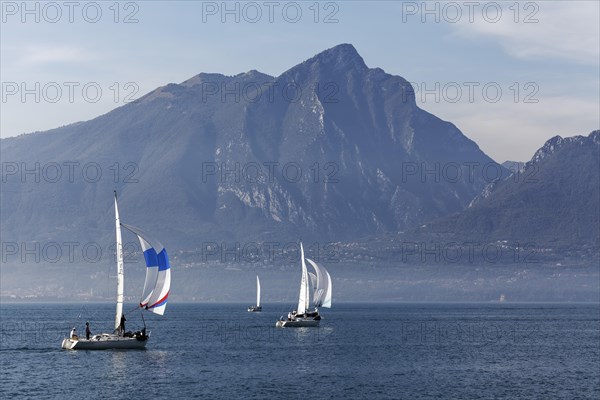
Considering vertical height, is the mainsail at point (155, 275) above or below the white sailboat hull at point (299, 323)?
above

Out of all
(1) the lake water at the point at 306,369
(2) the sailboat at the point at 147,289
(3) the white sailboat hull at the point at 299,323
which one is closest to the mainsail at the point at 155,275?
(2) the sailboat at the point at 147,289

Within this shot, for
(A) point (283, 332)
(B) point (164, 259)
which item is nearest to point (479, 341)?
(A) point (283, 332)

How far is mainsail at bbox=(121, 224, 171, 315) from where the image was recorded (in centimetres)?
12362

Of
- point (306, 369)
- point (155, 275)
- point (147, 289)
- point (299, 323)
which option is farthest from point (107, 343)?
point (299, 323)

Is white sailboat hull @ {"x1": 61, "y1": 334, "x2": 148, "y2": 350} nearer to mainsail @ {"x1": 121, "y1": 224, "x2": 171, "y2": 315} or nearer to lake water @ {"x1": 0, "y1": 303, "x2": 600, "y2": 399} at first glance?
lake water @ {"x1": 0, "y1": 303, "x2": 600, "y2": 399}

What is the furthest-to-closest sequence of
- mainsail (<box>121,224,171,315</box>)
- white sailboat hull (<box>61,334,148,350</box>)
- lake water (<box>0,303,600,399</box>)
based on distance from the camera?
white sailboat hull (<box>61,334,148,350</box>)
mainsail (<box>121,224,171,315</box>)
lake water (<box>0,303,600,399</box>)

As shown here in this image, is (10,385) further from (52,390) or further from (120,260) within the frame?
(120,260)

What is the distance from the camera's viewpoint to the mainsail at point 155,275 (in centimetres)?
12362

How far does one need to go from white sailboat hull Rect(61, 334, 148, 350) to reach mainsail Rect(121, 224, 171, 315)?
5.17 metres

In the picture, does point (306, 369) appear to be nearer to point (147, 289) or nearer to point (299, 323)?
point (147, 289)

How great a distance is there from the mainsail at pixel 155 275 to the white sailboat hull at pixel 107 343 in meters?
5.17

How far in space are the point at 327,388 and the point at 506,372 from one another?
2388 cm

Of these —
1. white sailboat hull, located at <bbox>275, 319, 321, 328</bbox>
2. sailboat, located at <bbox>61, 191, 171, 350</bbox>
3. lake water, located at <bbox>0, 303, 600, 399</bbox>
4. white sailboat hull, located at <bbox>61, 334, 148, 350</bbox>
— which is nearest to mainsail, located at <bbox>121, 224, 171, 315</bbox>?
sailboat, located at <bbox>61, 191, 171, 350</bbox>

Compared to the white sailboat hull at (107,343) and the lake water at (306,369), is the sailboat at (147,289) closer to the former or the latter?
the white sailboat hull at (107,343)
